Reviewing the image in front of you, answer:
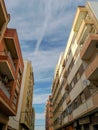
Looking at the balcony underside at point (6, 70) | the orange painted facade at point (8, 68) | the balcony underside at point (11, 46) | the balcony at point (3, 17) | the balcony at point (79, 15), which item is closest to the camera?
the balcony at point (3, 17)

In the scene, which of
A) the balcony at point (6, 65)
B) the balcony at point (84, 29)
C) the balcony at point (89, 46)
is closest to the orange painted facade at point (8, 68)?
the balcony at point (6, 65)

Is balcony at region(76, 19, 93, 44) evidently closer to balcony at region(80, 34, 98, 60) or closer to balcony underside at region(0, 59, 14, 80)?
balcony at region(80, 34, 98, 60)

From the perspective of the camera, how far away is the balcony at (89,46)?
14.9m

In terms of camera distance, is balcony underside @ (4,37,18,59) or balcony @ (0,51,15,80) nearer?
balcony @ (0,51,15,80)

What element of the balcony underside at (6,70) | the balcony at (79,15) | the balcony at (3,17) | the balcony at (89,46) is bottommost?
the balcony underside at (6,70)

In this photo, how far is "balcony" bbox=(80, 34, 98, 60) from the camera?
14.9 m

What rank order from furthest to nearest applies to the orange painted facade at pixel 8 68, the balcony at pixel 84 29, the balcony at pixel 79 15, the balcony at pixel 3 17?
the balcony at pixel 79 15 → the balcony at pixel 84 29 → the orange painted facade at pixel 8 68 → the balcony at pixel 3 17

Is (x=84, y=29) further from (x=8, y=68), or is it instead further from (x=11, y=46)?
(x=8, y=68)

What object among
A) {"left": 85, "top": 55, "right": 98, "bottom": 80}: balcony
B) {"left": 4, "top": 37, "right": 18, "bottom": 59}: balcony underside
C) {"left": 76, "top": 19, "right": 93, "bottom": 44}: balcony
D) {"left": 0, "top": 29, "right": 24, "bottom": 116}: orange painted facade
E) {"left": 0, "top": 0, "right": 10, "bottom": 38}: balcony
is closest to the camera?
{"left": 0, "top": 0, "right": 10, "bottom": 38}: balcony

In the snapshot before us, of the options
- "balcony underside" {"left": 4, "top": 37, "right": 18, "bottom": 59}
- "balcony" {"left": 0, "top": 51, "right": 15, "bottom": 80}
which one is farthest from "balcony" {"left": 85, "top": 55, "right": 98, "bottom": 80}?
"balcony underside" {"left": 4, "top": 37, "right": 18, "bottom": 59}

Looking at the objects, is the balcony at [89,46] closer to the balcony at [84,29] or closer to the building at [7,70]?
the balcony at [84,29]

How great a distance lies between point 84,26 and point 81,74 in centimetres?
580

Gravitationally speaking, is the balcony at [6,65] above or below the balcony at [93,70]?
above

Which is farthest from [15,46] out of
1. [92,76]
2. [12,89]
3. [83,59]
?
[92,76]
